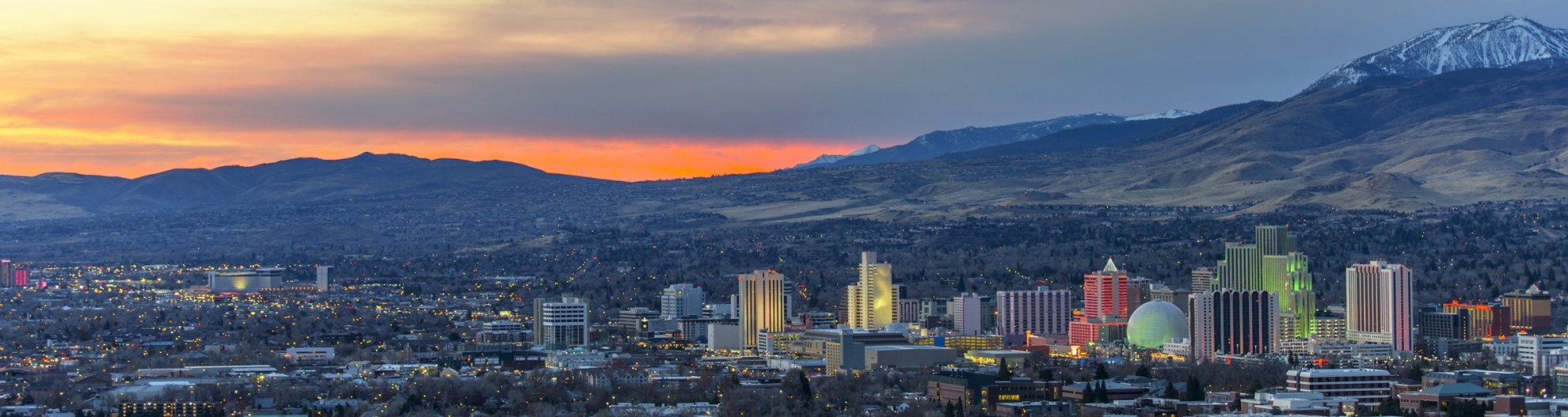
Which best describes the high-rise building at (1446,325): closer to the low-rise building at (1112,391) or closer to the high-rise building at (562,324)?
the low-rise building at (1112,391)

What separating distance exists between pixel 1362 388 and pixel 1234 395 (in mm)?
3726

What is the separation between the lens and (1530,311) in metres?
111

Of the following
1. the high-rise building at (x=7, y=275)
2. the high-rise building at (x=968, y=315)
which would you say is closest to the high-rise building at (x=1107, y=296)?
the high-rise building at (x=968, y=315)

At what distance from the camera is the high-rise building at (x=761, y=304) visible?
111 m

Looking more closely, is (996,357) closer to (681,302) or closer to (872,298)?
(872,298)

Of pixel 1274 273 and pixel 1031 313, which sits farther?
pixel 1031 313

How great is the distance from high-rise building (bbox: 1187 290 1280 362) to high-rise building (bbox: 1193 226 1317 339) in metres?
7.56

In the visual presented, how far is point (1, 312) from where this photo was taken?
133m

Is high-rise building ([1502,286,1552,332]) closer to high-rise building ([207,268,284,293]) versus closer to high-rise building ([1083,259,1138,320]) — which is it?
high-rise building ([1083,259,1138,320])

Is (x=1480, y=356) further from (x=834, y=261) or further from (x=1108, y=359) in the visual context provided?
(x=834, y=261)

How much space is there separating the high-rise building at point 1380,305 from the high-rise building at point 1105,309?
948 cm

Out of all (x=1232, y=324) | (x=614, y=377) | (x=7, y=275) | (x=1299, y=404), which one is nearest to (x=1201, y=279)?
(x=1232, y=324)

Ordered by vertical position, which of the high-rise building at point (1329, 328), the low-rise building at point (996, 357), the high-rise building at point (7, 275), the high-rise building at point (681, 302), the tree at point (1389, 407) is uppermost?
the high-rise building at point (7, 275)

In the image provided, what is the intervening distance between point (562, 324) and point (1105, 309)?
2343cm
